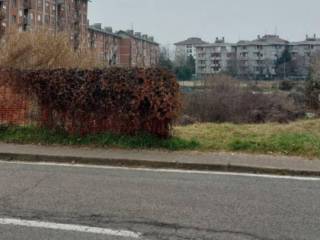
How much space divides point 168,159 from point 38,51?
11.5 m

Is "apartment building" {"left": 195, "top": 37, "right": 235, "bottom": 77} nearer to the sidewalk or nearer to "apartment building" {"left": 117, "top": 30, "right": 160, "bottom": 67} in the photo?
"apartment building" {"left": 117, "top": 30, "right": 160, "bottom": 67}

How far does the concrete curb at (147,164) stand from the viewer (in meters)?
6.77

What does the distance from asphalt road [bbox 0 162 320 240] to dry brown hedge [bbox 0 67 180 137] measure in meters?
1.96

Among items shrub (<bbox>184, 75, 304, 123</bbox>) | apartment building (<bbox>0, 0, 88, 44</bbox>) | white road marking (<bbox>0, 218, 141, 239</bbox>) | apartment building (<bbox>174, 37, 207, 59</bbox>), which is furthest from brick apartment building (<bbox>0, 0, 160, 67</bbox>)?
white road marking (<bbox>0, 218, 141, 239</bbox>)

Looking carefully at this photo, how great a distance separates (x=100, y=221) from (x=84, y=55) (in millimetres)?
15131

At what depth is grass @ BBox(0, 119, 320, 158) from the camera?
809cm

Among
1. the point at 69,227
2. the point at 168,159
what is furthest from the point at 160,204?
the point at 168,159

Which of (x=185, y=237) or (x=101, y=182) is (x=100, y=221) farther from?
(x=101, y=182)

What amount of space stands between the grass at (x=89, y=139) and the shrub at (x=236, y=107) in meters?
14.2

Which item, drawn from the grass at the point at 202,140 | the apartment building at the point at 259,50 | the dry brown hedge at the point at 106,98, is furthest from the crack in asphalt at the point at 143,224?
the apartment building at the point at 259,50

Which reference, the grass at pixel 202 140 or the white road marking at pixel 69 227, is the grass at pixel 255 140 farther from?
the white road marking at pixel 69 227

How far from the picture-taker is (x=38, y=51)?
668 inches

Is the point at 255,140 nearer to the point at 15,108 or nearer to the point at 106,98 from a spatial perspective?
the point at 106,98

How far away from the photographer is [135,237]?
4125 mm
